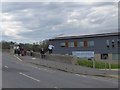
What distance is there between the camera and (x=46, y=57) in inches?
1877

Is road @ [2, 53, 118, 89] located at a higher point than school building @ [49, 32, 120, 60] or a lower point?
lower

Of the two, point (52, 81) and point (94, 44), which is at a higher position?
point (94, 44)

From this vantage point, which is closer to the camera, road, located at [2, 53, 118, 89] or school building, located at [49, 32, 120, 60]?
road, located at [2, 53, 118, 89]

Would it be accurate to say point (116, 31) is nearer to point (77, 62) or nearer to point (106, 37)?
point (106, 37)

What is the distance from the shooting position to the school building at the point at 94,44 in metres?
78.0

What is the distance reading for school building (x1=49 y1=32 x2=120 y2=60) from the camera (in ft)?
256

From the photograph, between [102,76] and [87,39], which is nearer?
[102,76]

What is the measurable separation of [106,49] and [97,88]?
200 feet

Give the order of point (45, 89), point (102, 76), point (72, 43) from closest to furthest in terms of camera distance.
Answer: point (45, 89)
point (102, 76)
point (72, 43)

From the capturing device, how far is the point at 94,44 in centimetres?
8269

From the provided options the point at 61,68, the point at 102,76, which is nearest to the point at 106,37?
the point at 61,68

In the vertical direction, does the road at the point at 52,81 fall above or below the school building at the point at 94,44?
below

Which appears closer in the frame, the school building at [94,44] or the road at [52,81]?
the road at [52,81]

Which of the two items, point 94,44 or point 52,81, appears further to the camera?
point 94,44
